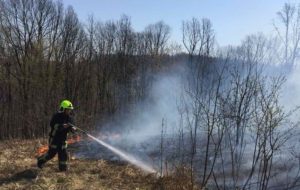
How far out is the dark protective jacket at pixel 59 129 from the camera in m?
10.5

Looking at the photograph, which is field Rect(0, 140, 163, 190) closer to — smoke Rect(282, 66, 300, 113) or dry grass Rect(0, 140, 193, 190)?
dry grass Rect(0, 140, 193, 190)

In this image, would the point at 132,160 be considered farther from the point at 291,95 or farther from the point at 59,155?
the point at 291,95

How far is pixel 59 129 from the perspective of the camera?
1048 cm

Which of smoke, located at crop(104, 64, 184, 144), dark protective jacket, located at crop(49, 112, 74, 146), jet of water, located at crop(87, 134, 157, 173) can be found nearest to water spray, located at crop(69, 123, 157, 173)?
jet of water, located at crop(87, 134, 157, 173)

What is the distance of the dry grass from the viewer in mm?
9133

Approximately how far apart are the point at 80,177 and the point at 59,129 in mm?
1310

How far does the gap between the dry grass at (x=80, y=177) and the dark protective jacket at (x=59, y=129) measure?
0.78 meters

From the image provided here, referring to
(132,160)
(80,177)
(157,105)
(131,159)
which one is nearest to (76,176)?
(80,177)

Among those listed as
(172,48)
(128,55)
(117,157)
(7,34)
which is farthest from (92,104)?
(117,157)

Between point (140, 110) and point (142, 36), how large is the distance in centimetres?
1310

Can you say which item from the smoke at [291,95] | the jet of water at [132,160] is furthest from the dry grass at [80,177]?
the smoke at [291,95]

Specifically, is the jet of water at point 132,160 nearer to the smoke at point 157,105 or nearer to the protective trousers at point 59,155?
the protective trousers at point 59,155

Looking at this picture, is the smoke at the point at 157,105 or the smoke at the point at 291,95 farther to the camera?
the smoke at the point at 157,105

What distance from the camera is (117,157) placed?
1395cm
